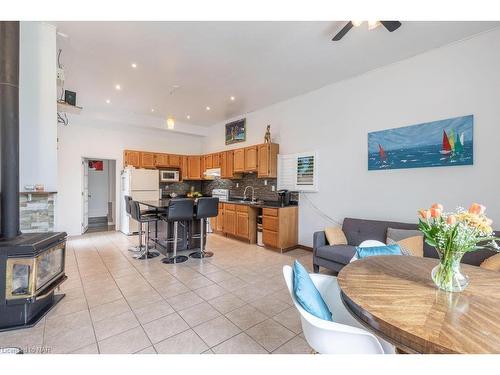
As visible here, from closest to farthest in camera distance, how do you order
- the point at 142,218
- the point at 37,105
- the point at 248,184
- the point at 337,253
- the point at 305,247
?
1. the point at 37,105
2. the point at 337,253
3. the point at 142,218
4. the point at 305,247
5. the point at 248,184

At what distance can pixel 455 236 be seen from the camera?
1197mm

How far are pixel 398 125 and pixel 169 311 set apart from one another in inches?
150

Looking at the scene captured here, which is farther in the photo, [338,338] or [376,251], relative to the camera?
[376,251]

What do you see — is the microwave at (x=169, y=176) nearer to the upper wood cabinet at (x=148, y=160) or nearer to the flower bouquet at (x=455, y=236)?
the upper wood cabinet at (x=148, y=160)

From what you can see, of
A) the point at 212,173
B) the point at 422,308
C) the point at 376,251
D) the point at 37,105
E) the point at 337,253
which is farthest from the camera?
the point at 212,173

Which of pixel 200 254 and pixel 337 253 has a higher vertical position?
pixel 337 253

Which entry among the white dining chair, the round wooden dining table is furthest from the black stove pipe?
the round wooden dining table

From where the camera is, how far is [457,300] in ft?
3.71

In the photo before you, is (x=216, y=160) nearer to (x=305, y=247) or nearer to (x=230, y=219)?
(x=230, y=219)

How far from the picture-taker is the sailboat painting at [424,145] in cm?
282

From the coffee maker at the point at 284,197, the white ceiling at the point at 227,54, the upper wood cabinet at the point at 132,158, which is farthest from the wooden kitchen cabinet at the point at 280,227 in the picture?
the upper wood cabinet at the point at 132,158

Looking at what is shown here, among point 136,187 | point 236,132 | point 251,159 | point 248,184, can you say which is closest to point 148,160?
point 136,187

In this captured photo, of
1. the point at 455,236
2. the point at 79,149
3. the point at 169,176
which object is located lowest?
the point at 455,236
